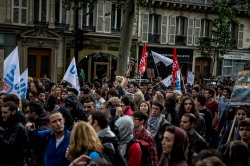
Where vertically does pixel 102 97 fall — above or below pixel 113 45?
below

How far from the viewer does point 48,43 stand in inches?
968

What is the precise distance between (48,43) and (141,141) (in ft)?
65.1

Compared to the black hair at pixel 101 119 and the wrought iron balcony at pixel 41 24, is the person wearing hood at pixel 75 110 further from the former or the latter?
the wrought iron balcony at pixel 41 24

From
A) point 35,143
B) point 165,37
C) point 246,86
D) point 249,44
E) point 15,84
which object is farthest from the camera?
point 249,44

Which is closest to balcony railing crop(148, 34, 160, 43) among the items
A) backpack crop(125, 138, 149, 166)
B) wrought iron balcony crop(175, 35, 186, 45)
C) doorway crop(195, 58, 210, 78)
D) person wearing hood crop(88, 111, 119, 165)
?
wrought iron balcony crop(175, 35, 186, 45)

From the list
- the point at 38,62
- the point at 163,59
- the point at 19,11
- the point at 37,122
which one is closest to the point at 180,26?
the point at 38,62

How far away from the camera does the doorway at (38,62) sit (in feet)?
79.8

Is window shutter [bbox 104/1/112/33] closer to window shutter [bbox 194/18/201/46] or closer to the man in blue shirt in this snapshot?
window shutter [bbox 194/18/201/46]

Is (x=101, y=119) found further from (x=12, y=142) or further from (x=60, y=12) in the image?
(x=60, y=12)

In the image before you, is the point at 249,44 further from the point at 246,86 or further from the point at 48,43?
the point at 246,86

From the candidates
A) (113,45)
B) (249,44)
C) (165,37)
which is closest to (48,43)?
(113,45)

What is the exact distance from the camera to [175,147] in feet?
13.8

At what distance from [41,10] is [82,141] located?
70.1ft

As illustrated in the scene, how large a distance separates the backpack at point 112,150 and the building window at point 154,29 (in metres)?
24.9
